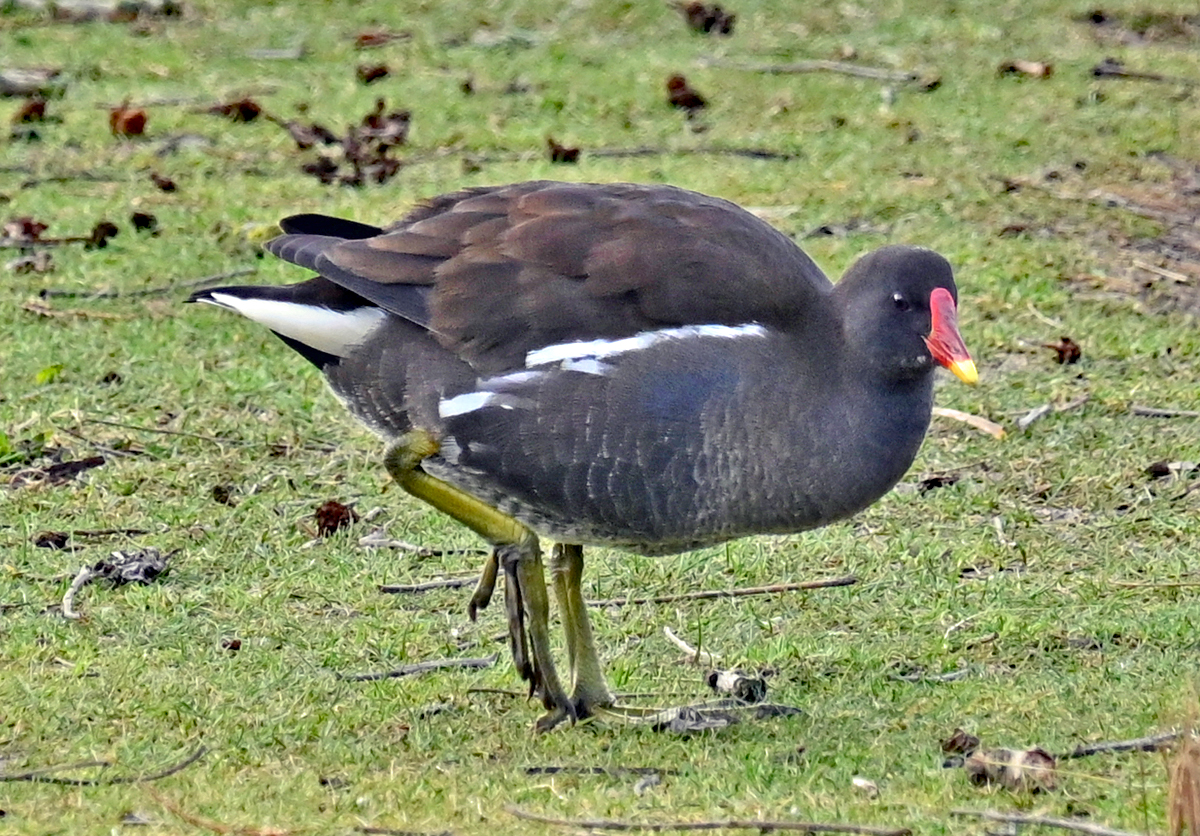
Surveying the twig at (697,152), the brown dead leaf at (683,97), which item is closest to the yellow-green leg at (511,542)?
the twig at (697,152)

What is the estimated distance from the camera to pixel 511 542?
4168mm

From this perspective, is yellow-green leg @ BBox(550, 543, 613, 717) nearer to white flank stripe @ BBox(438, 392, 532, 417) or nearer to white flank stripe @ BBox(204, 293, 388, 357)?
white flank stripe @ BBox(438, 392, 532, 417)

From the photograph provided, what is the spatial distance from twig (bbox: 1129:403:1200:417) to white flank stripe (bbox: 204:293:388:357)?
8.83 ft

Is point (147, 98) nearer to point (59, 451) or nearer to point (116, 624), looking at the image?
point (59, 451)

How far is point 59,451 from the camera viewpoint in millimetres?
5645

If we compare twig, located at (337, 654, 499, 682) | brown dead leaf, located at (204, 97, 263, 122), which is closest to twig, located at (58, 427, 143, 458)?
twig, located at (337, 654, 499, 682)

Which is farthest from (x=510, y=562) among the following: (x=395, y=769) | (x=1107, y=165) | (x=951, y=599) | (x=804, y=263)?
(x=1107, y=165)

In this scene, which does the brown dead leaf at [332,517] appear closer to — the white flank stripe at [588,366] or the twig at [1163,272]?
the white flank stripe at [588,366]

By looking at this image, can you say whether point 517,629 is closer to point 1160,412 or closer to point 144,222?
point 1160,412

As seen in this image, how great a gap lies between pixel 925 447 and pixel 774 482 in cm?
195

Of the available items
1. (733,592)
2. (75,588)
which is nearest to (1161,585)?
(733,592)

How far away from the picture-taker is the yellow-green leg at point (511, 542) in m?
4.12

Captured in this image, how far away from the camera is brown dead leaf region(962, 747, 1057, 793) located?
3.49 meters

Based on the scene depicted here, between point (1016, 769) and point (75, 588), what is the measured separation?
2.43 metres
